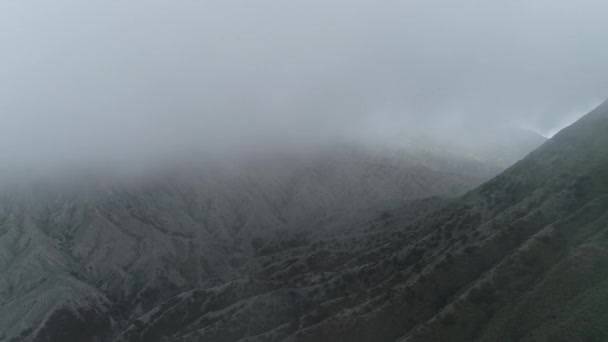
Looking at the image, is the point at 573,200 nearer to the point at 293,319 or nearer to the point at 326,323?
the point at 326,323

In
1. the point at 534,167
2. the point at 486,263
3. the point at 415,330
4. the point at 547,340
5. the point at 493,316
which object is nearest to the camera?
the point at 547,340

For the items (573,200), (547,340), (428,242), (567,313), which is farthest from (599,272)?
(428,242)

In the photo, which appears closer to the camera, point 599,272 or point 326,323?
point 599,272

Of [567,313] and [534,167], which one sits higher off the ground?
[534,167]

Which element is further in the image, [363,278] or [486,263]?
[363,278]

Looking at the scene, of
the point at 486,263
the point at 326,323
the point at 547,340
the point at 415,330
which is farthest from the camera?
the point at 326,323

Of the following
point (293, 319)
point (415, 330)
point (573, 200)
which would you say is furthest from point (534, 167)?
point (293, 319)

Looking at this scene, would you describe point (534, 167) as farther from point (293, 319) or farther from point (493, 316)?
point (293, 319)

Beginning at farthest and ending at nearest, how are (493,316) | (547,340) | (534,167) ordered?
(534,167) → (493,316) → (547,340)

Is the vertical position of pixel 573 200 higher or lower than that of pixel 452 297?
higher
